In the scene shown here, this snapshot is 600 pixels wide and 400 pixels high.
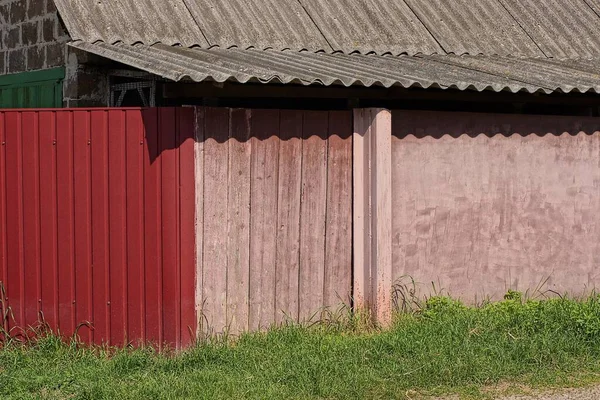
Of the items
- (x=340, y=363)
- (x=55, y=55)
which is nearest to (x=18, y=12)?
(x=55, y=55)

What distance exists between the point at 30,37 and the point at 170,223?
4.01m

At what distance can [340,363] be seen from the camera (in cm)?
736

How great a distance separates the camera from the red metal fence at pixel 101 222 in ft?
25.6

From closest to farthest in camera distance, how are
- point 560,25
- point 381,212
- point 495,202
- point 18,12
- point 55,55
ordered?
point 381,212
point 495,202
point 55,55
point 18,12
point 560,25

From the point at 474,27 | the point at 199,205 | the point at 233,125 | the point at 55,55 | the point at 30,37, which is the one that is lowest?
the point at 199,205

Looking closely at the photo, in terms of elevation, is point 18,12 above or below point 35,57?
above

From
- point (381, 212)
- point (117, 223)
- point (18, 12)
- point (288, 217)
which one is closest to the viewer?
point (117, 223)

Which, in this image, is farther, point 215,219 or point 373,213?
point 373,213

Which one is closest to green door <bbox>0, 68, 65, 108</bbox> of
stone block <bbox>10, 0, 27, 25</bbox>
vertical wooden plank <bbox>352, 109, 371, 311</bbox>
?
stone block <bbox>10, 0, 27, 25</bbox>

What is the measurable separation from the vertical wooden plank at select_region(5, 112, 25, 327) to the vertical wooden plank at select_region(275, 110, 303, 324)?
2.02m

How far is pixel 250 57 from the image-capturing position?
9156 mm

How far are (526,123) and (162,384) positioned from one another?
14.9 feet

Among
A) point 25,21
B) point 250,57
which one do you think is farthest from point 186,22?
point 25,21

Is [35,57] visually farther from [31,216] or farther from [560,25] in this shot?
[560,25]
